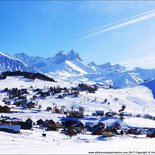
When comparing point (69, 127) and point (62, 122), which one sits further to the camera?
point (62, 122)

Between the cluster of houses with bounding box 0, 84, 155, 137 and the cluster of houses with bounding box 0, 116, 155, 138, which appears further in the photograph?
the cluster of houses with bounding box 0, 84, 155, 137

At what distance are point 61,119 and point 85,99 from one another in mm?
62900

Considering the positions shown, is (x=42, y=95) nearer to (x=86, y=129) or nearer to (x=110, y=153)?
(x=86, y=129)

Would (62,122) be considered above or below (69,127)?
above

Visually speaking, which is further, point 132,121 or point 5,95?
point 5,95

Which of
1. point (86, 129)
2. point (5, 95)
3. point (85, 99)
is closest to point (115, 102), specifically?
point (85, 99)

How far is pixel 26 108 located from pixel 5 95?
3774 centimetres

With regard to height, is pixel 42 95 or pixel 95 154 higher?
pixel 42 95

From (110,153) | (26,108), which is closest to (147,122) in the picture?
(26,108)

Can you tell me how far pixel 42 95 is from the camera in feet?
533

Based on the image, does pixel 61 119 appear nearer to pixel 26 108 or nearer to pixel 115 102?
pixel 26 108

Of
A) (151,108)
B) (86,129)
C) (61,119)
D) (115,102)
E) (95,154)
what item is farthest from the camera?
(151,108)

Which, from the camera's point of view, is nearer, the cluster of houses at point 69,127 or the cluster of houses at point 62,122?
the cluster of houses at point 69,127

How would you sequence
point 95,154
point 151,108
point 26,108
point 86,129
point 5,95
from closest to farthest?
point 95,154, point 86,129, point 26,108, point 5,95, point 151,108
